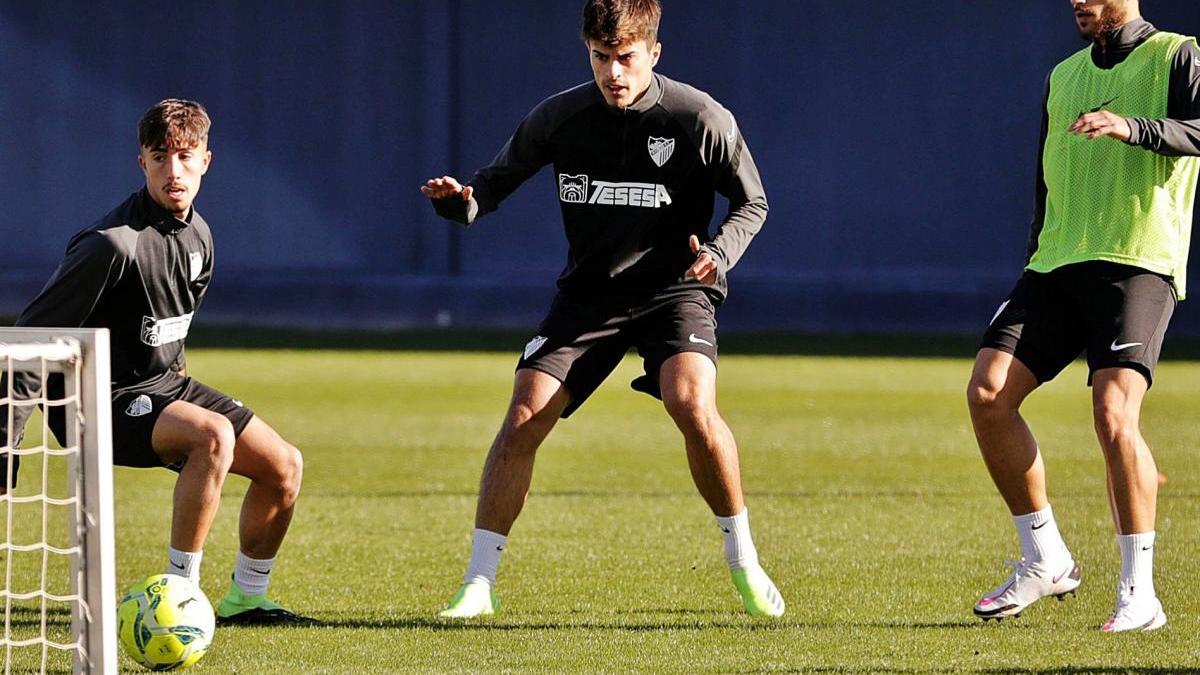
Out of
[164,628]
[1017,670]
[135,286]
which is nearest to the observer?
[164,628]

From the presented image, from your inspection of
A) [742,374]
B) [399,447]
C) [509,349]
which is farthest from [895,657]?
[509,349]

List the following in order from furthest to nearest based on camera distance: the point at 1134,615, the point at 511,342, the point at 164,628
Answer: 1. the point at 511,342
2. the point at 1134,615
3. the point at 164,628

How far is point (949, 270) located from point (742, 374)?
7572 mm

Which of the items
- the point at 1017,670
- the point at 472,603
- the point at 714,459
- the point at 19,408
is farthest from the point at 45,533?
the point at 1017,670

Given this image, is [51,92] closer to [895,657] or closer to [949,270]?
[949,270]

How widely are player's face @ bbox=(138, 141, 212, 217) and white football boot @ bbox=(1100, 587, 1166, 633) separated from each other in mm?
3258

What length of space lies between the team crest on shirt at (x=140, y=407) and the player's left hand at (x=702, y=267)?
180cm

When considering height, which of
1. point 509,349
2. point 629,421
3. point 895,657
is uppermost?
point 895,657

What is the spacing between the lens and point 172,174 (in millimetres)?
5535

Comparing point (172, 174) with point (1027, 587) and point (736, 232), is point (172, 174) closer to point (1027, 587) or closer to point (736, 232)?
point (736, 232)

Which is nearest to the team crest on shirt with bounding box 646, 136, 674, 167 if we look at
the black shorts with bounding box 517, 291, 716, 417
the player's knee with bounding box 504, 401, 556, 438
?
the black shorts with bounding box 517, 291, 716, 417

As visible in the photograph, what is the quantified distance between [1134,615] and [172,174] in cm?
340

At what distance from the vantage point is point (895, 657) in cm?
526

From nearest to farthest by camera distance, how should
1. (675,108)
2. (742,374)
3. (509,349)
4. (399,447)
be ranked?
1. (675,108)
2. (399,447)
3. (742,374)
4. (509,349)
